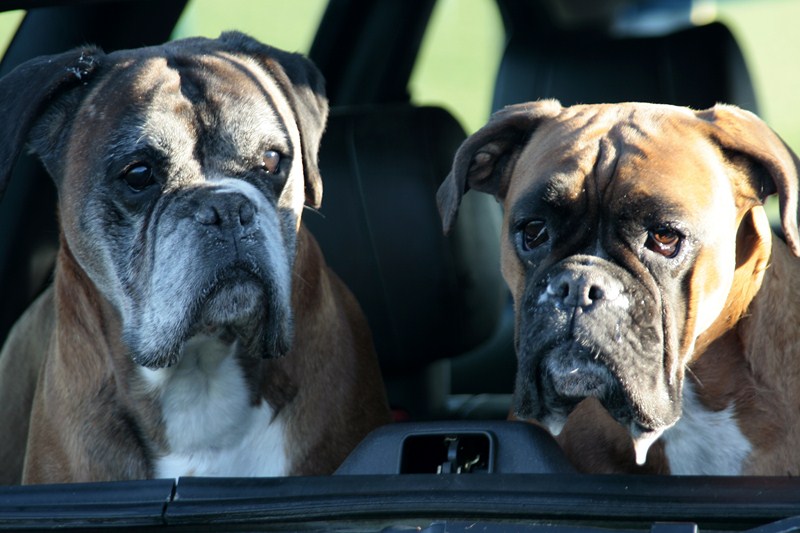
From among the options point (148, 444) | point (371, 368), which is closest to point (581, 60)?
point (371, 368)

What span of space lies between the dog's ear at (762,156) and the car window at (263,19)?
52.4 inches

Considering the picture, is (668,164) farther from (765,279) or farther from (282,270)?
(282,270)

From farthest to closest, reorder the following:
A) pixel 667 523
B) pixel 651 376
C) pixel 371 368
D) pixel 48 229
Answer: pixel 48 229, pixel 371 368, pixel 651 376, pixel 667 523

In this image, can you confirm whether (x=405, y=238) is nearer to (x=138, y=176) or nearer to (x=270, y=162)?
(x=270, y=162)

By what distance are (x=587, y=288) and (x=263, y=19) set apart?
608 centimetres

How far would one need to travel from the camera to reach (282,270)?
2670 millimetres

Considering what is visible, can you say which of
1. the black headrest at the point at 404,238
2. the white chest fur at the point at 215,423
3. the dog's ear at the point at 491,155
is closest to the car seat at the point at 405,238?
the black headrest at the point at 404,238

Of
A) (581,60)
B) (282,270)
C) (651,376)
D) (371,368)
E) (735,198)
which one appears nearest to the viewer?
(651,376)

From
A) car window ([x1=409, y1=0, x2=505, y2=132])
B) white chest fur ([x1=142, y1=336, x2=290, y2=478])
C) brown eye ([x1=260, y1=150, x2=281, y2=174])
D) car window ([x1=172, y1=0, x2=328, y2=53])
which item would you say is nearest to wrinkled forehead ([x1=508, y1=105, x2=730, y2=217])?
brown eye ([x1=260, y1=150, x2=281, y2=174])

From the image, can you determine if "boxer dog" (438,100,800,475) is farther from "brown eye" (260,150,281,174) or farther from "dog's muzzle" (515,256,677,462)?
"brown eye" (260,150,281,174)

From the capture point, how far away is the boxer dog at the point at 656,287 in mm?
2320

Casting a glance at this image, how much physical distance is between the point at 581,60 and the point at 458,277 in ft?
3.78

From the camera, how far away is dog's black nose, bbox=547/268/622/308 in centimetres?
229

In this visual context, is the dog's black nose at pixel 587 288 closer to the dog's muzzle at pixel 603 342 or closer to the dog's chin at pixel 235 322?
the dog's muzzle at pixel 603 342
